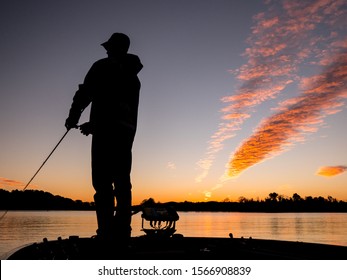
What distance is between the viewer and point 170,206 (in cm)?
1229

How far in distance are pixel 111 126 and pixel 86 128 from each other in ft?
1.53

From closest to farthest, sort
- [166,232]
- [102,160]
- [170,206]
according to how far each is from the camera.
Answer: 1. [102,160]
2. [166,232]
3. [170,206]

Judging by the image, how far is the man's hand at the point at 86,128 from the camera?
5.91 meters

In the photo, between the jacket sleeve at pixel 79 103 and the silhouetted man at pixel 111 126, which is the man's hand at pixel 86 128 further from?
the jacket sleeve at pixel 79 103

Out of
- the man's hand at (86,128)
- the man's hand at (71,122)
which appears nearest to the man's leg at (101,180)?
the man's hand at (86,128)

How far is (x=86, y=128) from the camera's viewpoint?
5.94 metres

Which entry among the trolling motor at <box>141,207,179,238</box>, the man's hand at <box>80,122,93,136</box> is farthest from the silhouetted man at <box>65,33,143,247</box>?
the trolling motor at <box>141,207,179,238</box>

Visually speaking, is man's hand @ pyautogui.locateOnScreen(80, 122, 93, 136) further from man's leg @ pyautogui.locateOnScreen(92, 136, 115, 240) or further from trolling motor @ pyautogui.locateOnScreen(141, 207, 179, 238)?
trolling motor @ pyautogui.locateOnScreen(141, 207, 179, 238)

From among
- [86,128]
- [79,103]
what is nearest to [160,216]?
[86,128]

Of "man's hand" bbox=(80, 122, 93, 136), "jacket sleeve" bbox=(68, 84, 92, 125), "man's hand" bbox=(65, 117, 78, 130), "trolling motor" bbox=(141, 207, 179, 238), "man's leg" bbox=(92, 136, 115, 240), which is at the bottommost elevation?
"trolling motor" bbox=(141, 207, 179, 238)

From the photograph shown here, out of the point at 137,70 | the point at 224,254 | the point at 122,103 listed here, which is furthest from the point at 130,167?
the point at 224,254

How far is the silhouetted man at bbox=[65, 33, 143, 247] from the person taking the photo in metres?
5.71
